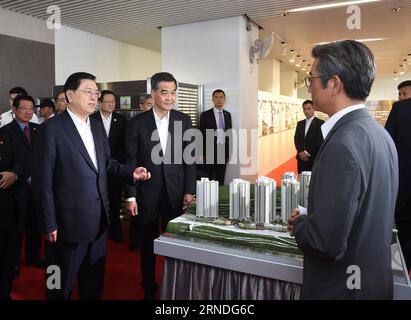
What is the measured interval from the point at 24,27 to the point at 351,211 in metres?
6.84

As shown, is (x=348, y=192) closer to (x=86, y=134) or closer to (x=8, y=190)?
(x=86, y=134)

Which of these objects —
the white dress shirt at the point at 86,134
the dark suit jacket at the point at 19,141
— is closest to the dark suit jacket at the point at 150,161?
the white dress shirt at the point at 86,134

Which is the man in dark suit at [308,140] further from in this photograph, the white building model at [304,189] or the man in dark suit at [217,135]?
the white building model at [304,189]

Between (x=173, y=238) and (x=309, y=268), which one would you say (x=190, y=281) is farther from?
(x=309, y=268)

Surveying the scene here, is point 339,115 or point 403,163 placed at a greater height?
point 339,115

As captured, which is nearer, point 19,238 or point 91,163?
point 91,163

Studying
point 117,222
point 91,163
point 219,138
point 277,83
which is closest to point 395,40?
point 277,83

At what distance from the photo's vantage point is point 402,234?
2.93 metres

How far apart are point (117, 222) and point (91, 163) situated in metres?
2.48

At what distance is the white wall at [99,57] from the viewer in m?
7.06

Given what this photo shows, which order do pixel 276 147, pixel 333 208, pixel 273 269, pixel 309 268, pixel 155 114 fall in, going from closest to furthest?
pixel 333 208 → pixel 309 268 → pixel 273 269 → pixel 155 114 → pixel 276 147

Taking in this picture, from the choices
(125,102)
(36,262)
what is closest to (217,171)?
(125,102)

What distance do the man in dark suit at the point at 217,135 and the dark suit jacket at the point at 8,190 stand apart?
3880 millimetres

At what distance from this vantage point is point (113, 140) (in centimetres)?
457
